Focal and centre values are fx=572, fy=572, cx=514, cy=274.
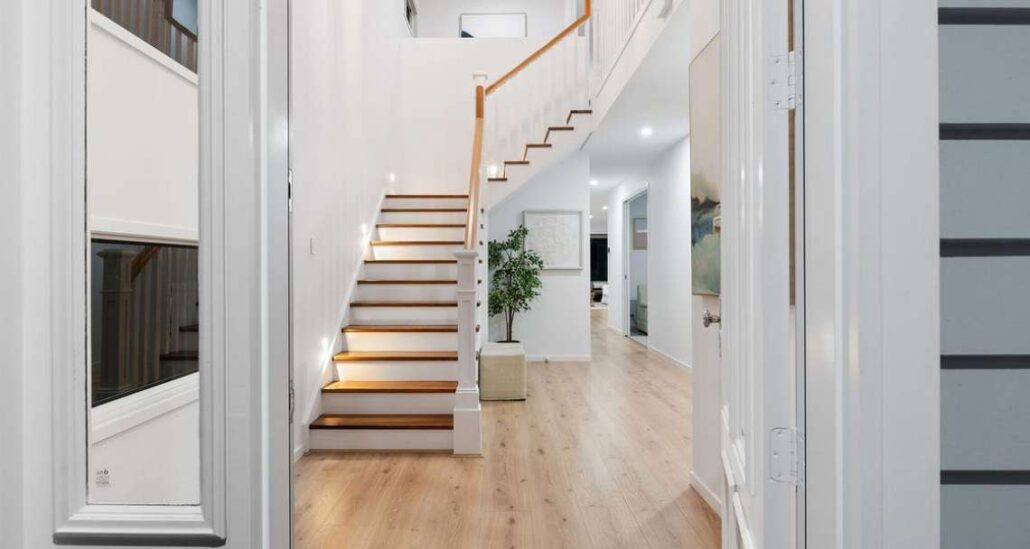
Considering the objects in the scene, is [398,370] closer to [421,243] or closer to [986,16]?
[421,243]

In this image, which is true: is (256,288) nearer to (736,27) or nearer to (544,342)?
(736,27)

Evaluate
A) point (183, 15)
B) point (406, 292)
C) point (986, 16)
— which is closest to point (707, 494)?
point (986, 16)

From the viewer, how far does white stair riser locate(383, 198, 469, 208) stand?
5755mm

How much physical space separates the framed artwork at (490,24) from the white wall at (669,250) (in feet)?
9.04

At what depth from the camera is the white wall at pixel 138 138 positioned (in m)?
1.06

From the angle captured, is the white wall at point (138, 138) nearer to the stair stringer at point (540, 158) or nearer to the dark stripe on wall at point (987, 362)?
the dark stripe on wall at point (987, 362)

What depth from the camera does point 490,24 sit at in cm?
797

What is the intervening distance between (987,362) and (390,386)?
10.4 ft

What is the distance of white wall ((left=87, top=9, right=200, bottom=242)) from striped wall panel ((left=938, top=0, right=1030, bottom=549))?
127 cm

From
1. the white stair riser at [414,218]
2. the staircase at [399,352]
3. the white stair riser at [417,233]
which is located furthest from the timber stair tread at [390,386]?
the white stair riser at [414,218]

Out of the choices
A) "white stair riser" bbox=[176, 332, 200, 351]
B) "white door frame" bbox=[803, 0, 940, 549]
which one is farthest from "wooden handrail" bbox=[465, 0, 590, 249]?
"white door frame" bbox=[803, 0, 940, 549]

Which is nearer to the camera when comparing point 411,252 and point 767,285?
point 767,285

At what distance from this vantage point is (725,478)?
155 centimetres

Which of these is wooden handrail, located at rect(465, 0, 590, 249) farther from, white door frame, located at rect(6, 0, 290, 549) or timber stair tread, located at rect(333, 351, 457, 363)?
white door frame, located at rect(6, 0, 290, 549)
